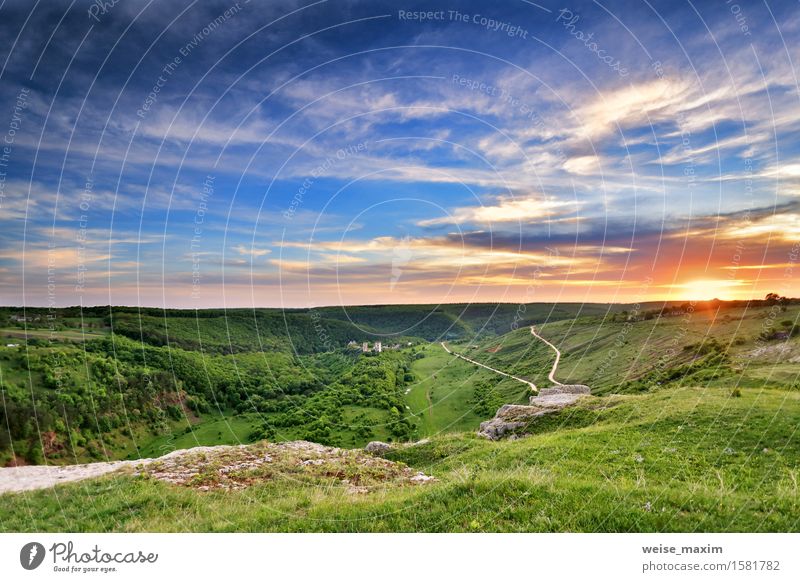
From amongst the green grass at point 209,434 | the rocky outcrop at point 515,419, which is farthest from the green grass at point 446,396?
the green grass at point 209,434

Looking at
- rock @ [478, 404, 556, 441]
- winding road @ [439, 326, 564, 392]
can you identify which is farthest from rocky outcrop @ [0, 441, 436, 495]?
winding road @ [439, 326, 564, 392]

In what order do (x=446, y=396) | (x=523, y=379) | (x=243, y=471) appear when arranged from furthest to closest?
(x=523, y=379)
(x=446, y=396)
(x=243, y=471)

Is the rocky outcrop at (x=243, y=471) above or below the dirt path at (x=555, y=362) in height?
above

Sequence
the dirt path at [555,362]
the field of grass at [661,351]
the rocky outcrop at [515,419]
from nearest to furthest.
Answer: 1. the rocky outcrop at [515,419]
2. the field of grass at [661,351]
3. the dirt path at [555,362]

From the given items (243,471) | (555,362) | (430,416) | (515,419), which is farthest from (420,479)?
(555,362)

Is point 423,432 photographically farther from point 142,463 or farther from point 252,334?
point 252,334

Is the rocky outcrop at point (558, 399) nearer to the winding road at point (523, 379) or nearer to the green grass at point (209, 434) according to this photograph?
the winding road at point (523, 379)

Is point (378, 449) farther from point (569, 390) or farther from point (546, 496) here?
point (569, 390)
